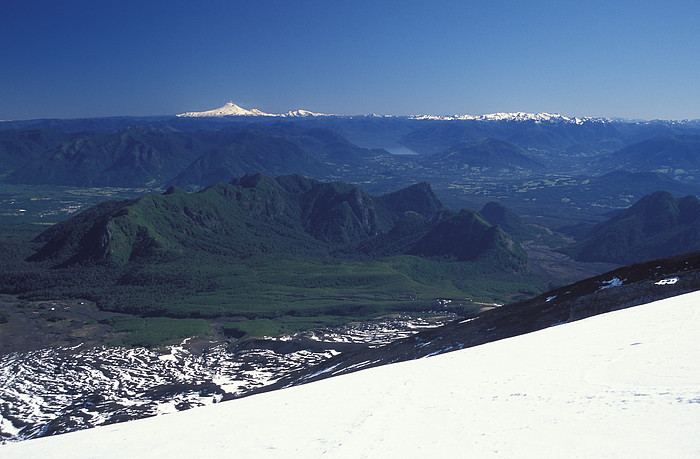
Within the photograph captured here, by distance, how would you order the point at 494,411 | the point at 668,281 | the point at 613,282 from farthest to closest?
1. the point at 613,282
2. the point at 668,281
3. the point at 494,411

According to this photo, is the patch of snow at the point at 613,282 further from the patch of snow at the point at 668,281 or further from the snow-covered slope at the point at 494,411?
the snow-covered slope at the point at 494,411

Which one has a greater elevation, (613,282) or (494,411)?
(494,411)

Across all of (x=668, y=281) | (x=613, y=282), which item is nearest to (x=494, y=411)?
(x=668, y=281)

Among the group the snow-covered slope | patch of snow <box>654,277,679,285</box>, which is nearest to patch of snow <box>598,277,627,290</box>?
patch of snow <box>654,277,679,285</box>

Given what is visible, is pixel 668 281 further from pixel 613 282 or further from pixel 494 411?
pixel 494 411

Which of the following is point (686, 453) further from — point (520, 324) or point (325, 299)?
point (325, 299)

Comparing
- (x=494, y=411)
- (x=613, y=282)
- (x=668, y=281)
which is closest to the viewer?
(x=494, y=411)

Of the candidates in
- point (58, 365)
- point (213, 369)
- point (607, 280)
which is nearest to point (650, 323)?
A: point (607, 280)

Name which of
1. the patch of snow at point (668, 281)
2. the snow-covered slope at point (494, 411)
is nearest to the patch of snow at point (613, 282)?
the patch of snow at point (668, 281)
